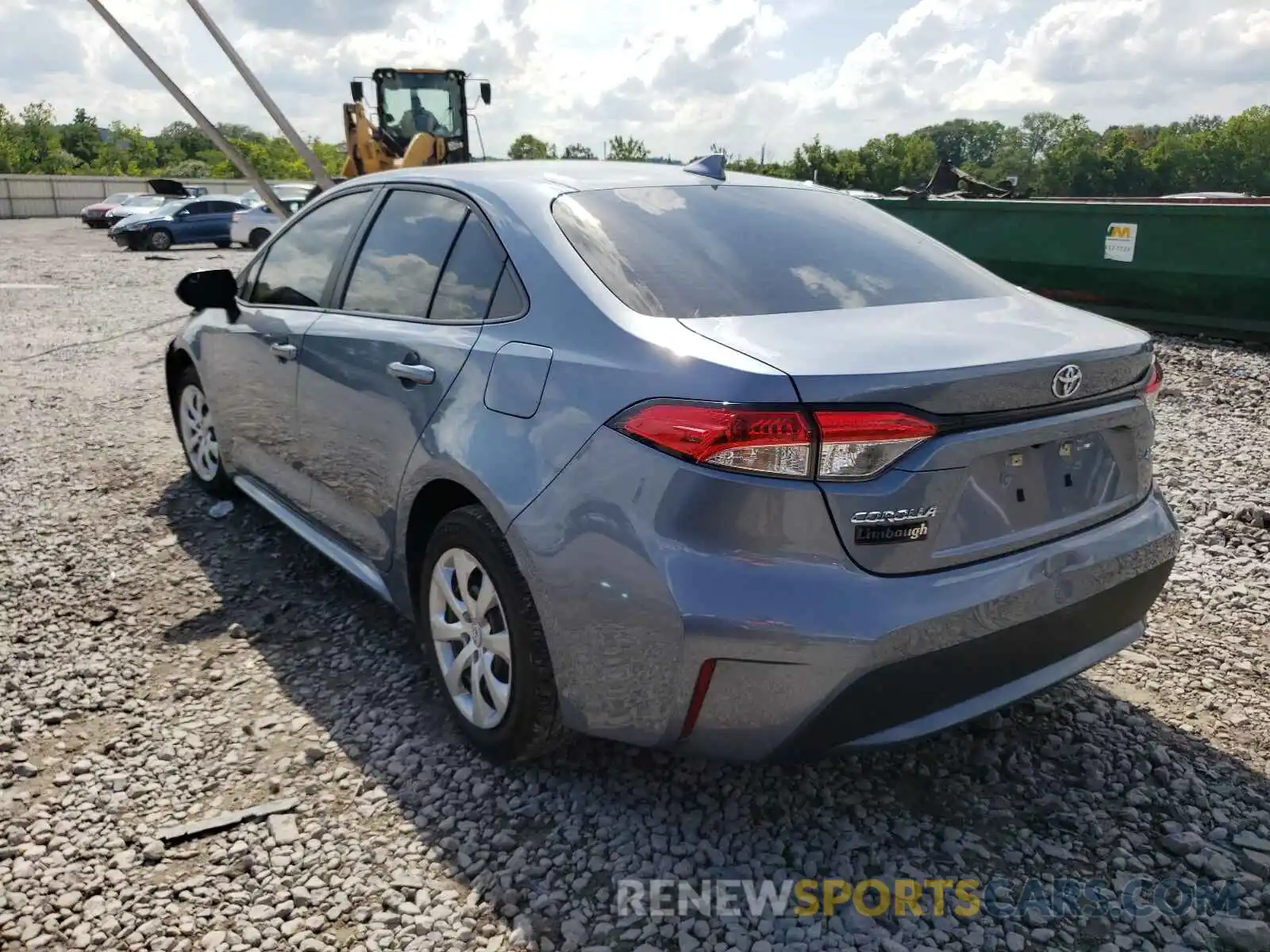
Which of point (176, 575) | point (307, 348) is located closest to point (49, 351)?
point (176, 575)

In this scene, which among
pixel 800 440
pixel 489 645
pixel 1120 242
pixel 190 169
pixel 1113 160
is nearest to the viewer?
pixel 800 440

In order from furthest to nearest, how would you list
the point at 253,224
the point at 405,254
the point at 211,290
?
the point at 253,224
the point at 211,290
the point at 405,254

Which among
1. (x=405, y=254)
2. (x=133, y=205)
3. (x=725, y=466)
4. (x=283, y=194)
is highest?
(x=283, y=194)

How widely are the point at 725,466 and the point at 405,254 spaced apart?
1694mm

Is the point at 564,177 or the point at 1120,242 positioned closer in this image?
the point at 564,177

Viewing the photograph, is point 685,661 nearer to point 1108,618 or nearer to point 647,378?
point 647,378

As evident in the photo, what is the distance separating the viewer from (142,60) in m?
13.1

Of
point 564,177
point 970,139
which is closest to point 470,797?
point 564,177

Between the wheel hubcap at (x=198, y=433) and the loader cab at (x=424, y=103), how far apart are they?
1546 cm

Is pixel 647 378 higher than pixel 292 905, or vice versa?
pixel 647 378

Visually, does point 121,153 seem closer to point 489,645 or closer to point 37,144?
point 37,144

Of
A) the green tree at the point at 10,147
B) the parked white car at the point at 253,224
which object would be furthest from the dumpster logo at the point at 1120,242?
the green tree at the point at 10,147

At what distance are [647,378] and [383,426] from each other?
119 centimetres

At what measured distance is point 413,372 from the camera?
116 inches
